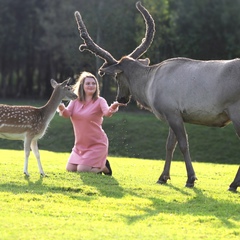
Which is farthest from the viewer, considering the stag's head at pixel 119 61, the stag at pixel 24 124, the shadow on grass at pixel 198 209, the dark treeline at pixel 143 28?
the dark treeline at pixel 143 28

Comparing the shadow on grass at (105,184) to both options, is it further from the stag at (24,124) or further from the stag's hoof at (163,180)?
the stag at (24,124)

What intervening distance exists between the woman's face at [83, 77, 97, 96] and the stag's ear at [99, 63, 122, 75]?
1.01ft

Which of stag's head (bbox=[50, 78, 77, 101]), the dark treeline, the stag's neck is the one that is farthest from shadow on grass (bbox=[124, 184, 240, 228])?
the dark treeline

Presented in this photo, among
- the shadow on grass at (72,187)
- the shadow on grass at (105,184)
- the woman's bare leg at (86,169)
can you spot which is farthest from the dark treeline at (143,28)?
the shadow on grass at (72,187)

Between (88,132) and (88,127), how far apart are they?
0.38 ft

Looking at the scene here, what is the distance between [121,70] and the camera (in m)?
14.1

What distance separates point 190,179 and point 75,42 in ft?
122

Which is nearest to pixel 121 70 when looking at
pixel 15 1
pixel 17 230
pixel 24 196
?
pixel 24 196

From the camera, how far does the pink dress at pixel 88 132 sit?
46.7ft

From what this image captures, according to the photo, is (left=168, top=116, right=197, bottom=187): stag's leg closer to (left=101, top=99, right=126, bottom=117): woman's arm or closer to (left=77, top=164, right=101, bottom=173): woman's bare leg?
(left=101, top=99, right=126, bottom=117): woman's arm

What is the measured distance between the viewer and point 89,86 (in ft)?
46.6

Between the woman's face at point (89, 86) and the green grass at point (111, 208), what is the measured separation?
181cm

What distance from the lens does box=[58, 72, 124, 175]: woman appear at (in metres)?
14.2

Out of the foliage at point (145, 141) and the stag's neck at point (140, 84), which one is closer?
the stag's neck at point (140, 84)
